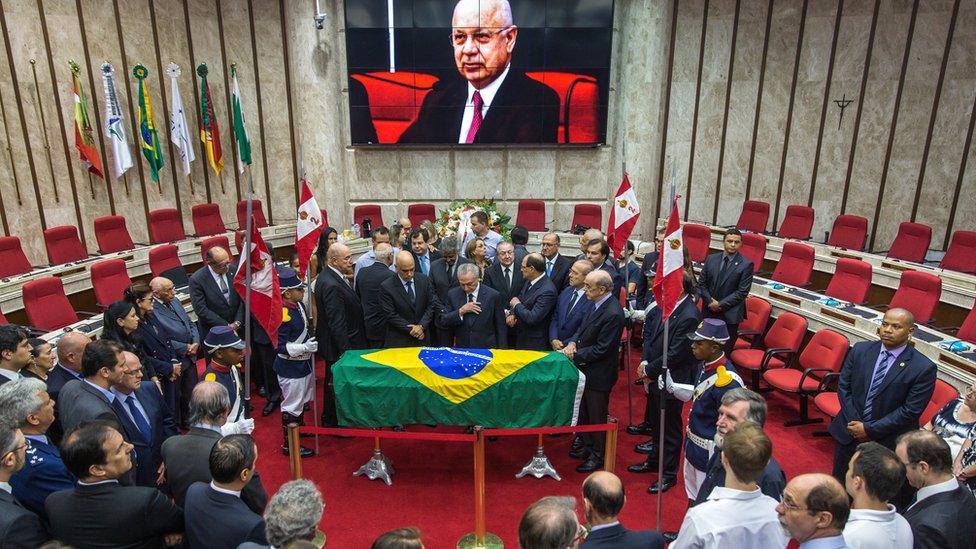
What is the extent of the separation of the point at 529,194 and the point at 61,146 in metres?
7.59

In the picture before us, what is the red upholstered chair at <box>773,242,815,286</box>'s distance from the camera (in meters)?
7.66

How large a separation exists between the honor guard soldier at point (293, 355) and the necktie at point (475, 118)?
20.0 ft

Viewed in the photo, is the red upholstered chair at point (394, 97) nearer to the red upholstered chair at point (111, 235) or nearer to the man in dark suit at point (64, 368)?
the red upholstered chair at point (111, 235)

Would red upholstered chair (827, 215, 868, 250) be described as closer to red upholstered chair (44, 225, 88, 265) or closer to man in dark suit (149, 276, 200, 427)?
man in dark suit (149, 276, 200, 427)

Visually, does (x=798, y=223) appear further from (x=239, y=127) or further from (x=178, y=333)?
(x=239, y=127)

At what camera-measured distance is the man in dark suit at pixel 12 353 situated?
3.50 meters

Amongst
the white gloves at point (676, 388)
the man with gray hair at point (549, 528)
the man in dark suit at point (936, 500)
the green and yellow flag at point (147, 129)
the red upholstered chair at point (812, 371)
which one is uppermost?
the green and yellow flag at point (147, 129)

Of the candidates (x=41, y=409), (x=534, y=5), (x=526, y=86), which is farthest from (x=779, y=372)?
(x=534, y=5)

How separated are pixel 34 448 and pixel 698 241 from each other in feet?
27.4

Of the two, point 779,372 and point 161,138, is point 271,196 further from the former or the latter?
point 779,372

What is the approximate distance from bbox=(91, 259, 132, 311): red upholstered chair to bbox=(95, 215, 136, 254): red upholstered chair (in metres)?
1.65

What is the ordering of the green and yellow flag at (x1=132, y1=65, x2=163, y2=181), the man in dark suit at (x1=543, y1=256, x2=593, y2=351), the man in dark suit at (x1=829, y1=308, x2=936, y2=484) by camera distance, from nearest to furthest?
1. the man in dark suit at (x1=829, y1=308, x2=936, y2=484)
2. the man in dark suit at (x1=543, y1=256, x2=593, y2=351)
3. the green and yellow flag at (x1=132, y1=65, x2=163, y2=181)

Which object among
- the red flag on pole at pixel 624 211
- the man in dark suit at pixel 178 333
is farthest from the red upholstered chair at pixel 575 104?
the man in dark suit at pixel 178 333

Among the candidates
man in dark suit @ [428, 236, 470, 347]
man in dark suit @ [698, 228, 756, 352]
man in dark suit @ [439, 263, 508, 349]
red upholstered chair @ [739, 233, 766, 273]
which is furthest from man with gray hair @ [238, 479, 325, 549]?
red upholstered chair @ [739, 233, 766, 273]
